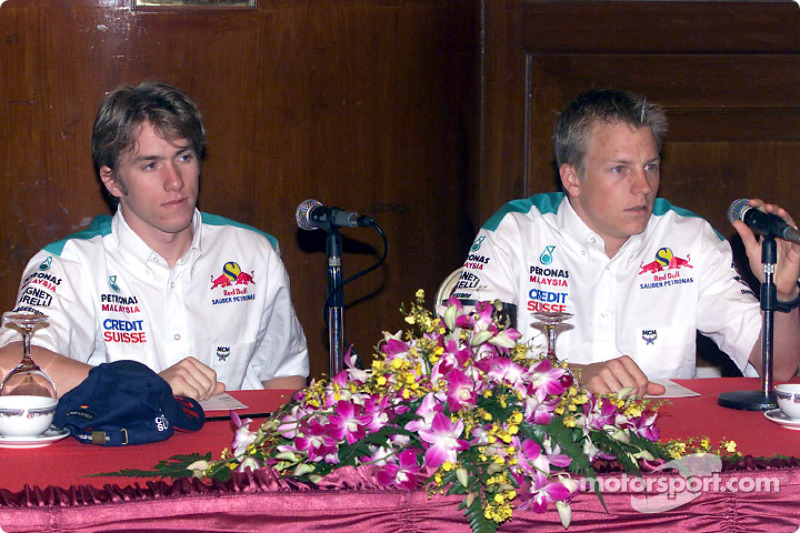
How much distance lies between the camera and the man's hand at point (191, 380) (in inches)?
77.7

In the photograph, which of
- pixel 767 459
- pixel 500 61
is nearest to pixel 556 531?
pixel 767 459

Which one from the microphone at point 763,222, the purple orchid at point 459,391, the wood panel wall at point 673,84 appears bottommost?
the purple orchid at point 459,391

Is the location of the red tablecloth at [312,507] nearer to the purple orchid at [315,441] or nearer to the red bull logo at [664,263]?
the purple orchid at [315,441]

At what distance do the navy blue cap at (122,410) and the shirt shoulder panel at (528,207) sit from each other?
124 cm

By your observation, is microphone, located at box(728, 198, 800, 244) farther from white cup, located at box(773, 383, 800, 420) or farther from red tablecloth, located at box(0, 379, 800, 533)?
red tablecloth, located at box(0, 379, 800, 533)

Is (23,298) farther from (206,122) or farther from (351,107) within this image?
(351,107)

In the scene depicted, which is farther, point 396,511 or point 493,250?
point 493,250

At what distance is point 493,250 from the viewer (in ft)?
8.81

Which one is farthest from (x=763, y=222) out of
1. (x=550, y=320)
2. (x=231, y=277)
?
(x=231, y=277)

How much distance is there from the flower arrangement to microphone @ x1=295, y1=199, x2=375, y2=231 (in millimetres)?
584

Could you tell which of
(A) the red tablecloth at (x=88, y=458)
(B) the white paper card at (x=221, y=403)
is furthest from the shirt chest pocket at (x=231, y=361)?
(A) the red tablecloth at (x=88, y=458)

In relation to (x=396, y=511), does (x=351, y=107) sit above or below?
above

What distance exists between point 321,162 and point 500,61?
79 centimetres

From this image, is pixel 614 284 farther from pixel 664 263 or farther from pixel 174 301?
pixel 174 301
